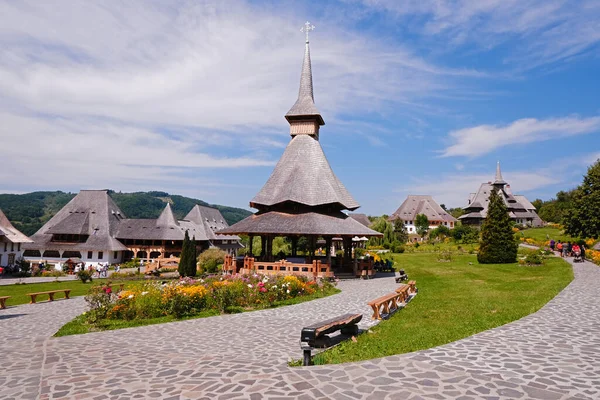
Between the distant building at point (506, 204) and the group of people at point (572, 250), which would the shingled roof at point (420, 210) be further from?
the group of people at point (572, 250)

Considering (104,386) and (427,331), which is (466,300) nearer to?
(427,331)

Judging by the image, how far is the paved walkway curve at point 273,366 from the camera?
6367 millimetres

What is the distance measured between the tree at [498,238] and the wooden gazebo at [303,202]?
1015 cm

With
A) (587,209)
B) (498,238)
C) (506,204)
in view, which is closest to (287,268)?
(498,238)

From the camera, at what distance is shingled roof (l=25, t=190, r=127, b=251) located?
49.8 metres

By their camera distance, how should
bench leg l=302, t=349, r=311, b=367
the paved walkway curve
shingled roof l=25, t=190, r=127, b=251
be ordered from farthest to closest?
shingled roof l=25, t=190, r=127, b=251, bench leg l=302, t=349, r=311, b=367, the paved walkway curve

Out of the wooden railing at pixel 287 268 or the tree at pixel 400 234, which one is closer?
the wooden railing at pixel 287 268

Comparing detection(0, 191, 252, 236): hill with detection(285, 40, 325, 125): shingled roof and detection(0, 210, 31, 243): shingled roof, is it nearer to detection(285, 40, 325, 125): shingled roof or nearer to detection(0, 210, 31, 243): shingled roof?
detection(0, 210, 31, 243): shingled roof

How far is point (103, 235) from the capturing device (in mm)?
51625

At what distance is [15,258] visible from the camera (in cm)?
4444

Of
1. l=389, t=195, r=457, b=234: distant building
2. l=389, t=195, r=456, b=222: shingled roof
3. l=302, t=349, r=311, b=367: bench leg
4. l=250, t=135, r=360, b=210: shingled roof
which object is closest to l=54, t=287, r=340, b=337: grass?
l=302, t=349, r=311, b=367: bench leg

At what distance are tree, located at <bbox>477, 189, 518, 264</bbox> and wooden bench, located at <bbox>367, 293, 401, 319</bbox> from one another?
1839 centimetres

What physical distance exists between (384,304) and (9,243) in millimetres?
44545

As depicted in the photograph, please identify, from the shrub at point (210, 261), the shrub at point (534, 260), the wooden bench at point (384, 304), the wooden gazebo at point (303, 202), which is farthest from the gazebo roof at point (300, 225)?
the shrub at point (210, 261)
